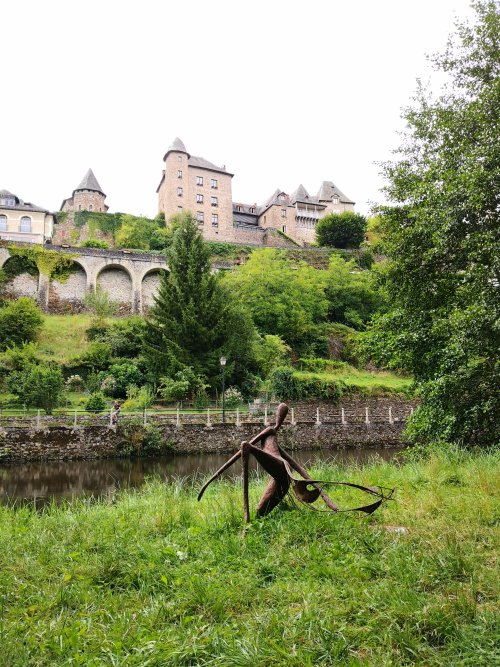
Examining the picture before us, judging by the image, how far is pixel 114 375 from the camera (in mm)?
26938

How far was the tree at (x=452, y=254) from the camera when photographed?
874cm

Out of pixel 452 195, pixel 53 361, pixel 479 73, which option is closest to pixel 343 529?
pixel 452 195

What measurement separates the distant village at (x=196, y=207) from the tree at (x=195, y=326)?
1055 inches

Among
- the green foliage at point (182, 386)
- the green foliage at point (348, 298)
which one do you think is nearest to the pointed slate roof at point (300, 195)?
the green foliage at point (348, 298)

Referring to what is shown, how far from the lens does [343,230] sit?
57.4 metres

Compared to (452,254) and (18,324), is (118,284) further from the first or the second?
(452,254)

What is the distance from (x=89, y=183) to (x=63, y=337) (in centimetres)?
3633

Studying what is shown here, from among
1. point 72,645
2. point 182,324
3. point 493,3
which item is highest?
point 493,3

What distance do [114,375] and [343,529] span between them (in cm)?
2375

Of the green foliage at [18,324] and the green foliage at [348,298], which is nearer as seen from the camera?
the green foliage at [18,324]

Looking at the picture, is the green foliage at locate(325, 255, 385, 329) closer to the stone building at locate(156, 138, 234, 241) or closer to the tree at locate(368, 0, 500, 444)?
the stone building at locate(156, 138, 234, 241)

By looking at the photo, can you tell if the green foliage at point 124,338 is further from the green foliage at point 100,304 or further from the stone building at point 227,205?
the stone building at point 227,205

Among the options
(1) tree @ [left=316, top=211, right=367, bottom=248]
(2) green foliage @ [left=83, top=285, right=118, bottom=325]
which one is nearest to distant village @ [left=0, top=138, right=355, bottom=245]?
(1) tree @ [left=316, top=211, right=367, bottom=248]

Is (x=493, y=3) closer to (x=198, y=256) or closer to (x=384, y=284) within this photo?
(x=384, y=284)
